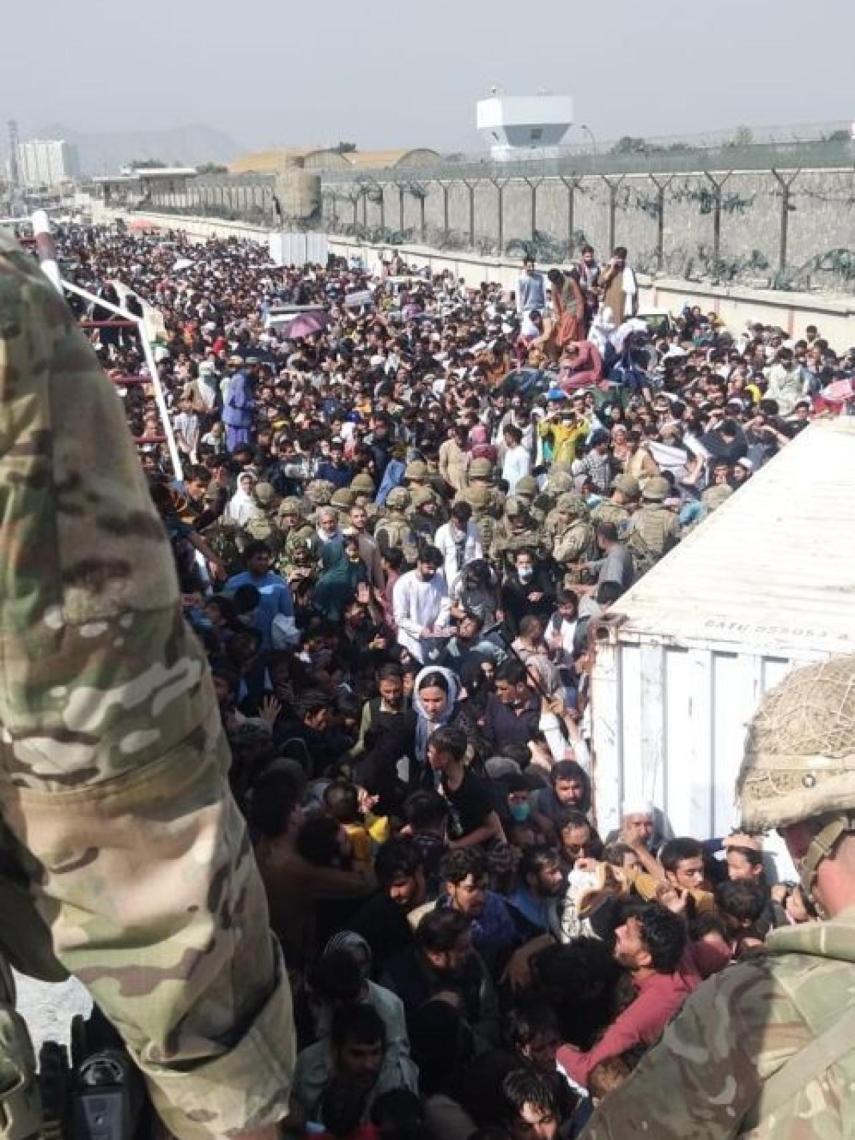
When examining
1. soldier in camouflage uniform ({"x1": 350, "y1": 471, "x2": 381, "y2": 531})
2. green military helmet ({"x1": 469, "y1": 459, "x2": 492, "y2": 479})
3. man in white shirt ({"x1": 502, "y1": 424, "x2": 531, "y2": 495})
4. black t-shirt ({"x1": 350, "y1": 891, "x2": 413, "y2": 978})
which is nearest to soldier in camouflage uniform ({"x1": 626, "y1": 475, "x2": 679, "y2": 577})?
green military helmet ({"x1": 469, "y1": 459, "x2": 492, "y2": 479})

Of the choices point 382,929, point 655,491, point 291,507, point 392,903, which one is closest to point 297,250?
point 291,507

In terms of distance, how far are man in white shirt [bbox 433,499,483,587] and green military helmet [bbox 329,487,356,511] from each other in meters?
0.91

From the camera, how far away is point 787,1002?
4.61ft

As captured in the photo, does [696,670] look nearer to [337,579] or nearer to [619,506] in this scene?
[337,579]

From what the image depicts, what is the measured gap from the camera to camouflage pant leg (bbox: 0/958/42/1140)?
1099mm

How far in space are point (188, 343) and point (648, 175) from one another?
1629 cm

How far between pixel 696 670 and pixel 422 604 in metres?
2.97

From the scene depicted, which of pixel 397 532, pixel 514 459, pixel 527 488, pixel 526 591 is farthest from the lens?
pixel 514 459

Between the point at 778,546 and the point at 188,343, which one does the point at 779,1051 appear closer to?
the point at 778,546

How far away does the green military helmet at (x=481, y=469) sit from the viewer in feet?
30.6

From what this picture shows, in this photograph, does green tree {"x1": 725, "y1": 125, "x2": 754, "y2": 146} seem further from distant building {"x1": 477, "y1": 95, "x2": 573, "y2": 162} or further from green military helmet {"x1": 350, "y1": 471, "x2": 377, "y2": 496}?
distant building {"x1": 477, "y1": 95, "x2": 573, "y2": 162}

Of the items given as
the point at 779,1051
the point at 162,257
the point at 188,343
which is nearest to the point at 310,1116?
the point at 779,1051

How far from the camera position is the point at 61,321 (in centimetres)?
95

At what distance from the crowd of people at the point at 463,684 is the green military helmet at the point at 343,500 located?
0.17 ft
